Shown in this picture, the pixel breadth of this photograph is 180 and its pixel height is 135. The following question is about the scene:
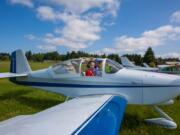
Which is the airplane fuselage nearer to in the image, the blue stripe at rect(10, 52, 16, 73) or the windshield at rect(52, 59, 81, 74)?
the windshield at rect(52, 59, 81, 74)

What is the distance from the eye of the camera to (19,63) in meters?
8.98

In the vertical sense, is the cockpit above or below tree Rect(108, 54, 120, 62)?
below

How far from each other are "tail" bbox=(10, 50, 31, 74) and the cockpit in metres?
2.58

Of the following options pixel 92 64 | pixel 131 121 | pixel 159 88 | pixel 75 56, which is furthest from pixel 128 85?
pixel 75 56

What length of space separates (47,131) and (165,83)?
4.17 metres

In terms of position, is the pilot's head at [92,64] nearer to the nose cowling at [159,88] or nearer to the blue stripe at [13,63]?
the nose cowling at [159,88]

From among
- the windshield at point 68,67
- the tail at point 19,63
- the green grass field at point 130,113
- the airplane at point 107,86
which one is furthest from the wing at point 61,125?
the tail at point 19,63

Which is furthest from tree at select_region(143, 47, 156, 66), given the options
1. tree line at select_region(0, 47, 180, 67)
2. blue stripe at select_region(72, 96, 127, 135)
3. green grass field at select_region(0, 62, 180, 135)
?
blue stripe at select_region(72, 96, 127, 135)

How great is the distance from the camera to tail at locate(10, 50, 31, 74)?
8.89 meters

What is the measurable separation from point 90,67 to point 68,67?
717 mm

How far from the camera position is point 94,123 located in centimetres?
281

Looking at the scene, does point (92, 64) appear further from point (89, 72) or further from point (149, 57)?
point (149, 57)

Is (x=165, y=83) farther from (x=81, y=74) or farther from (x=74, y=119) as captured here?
(x=74, y=119)

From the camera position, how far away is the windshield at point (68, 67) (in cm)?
654
